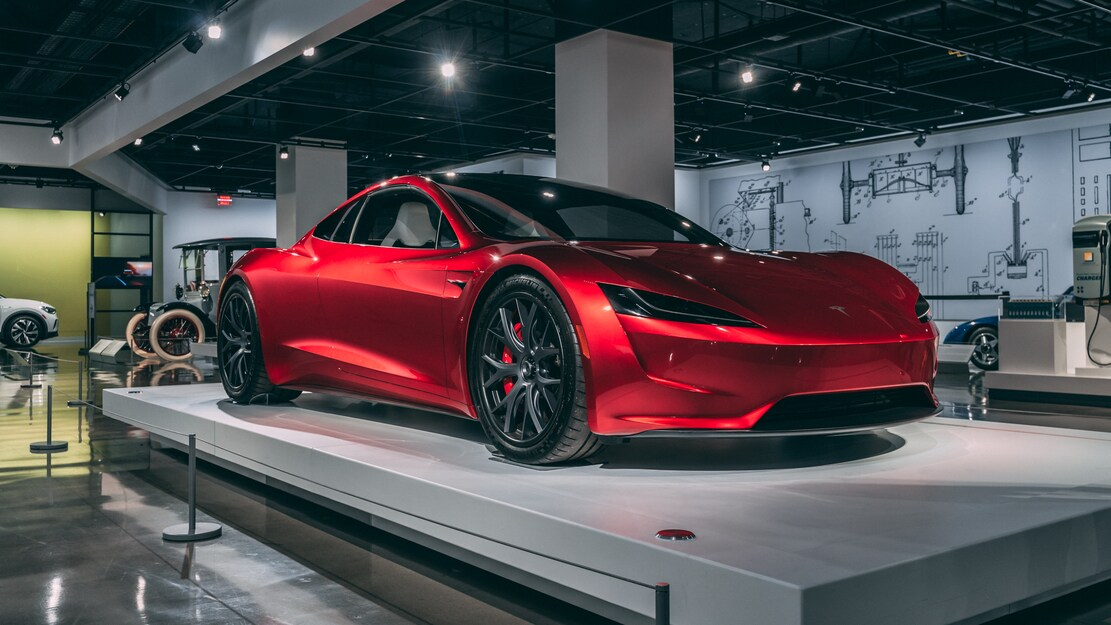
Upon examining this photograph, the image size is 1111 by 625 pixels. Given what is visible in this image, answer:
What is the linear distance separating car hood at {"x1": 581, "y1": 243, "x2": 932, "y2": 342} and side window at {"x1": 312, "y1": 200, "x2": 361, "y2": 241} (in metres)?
1.55

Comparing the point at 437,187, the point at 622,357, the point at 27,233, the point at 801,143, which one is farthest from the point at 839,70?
the point at 27,233

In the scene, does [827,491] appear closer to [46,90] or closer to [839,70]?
[839,70]

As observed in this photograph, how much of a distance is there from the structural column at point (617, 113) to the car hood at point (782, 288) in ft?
18.3

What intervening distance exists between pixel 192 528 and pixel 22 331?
55.1 ft

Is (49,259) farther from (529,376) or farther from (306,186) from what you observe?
(529,376)

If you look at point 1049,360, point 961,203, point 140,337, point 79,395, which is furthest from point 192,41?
point 961,203

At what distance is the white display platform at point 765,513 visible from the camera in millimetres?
1841

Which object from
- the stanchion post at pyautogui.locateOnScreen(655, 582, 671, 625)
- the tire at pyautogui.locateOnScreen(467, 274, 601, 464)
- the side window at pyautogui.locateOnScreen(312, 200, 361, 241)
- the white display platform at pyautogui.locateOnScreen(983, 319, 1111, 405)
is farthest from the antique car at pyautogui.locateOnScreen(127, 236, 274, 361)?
the stanchion post at pyautogui.locateOnScreen(655, 582, 671, 625)

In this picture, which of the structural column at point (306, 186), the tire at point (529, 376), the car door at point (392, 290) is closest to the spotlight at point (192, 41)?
the structural column at point (306, 186)

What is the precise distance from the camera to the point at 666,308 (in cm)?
264

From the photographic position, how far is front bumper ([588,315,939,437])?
8.48 ft

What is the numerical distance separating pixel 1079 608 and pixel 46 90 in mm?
15822

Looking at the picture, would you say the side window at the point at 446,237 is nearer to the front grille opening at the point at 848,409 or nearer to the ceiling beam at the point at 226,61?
the front grille opening at the point at 848,409

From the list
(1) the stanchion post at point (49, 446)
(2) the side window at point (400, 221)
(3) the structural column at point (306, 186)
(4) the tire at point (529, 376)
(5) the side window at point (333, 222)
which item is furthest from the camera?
(3) the structural column at point (306, 186)
